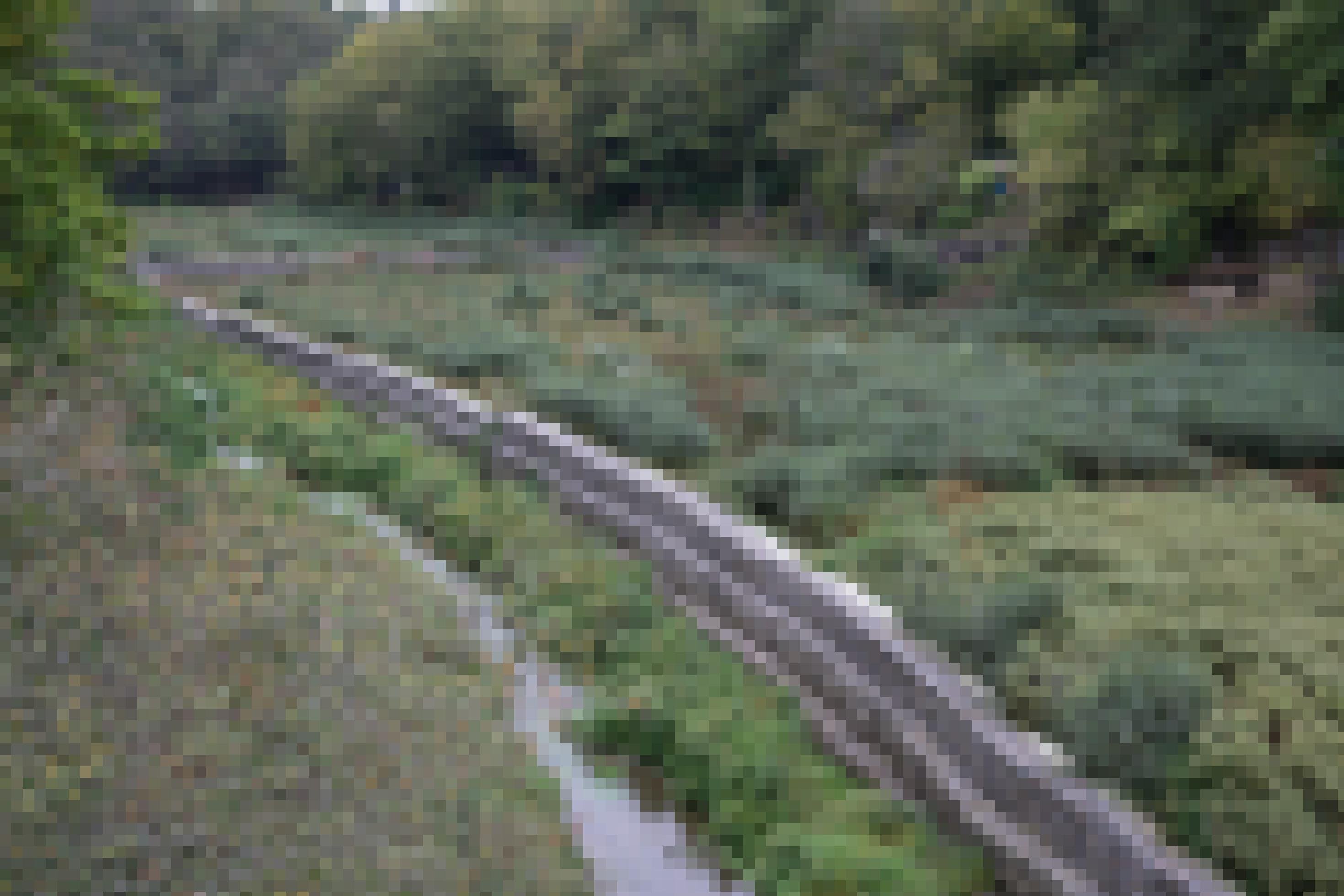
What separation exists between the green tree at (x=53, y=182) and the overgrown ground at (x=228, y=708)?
1003mm

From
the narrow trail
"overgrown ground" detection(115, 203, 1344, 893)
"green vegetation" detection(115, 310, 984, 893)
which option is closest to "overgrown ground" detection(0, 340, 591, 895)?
the narrow trail

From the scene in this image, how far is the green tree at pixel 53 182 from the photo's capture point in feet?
24.9

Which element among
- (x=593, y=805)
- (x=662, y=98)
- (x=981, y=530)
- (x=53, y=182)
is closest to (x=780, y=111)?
(x=662, y=98)

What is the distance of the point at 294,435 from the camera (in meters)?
12.5

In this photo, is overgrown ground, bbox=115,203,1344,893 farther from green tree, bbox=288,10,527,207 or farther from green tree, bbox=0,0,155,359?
green tree, bbox=288,10,527,207

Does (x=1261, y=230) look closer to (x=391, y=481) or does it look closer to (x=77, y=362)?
(x=391, y=481)

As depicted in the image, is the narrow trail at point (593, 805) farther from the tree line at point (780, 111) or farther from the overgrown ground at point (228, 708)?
the tree line at point (780, 111)

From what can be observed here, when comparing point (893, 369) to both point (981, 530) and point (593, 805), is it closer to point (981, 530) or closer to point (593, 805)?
point (981, 530)

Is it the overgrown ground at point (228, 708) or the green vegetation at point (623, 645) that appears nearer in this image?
the overgrown ground at point (228, 708)

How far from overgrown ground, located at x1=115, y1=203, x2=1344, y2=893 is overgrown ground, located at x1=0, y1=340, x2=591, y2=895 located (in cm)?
111

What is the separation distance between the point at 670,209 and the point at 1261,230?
22826mm

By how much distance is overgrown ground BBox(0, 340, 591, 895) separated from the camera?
16.2ft


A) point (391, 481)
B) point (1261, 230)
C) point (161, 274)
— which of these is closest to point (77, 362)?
point (391, 481)

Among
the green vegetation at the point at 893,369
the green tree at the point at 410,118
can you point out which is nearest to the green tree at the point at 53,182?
the green vegetation at the point at 893,369
